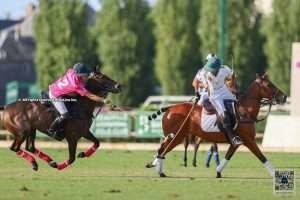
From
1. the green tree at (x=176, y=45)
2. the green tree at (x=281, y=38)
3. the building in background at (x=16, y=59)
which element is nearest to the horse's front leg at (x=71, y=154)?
the green tree at (x=281, y=38)

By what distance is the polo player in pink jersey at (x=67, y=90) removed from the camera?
21.9m

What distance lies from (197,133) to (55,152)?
1038cm


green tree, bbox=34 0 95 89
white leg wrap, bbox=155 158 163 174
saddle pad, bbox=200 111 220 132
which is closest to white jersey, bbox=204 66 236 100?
saddle pad, bbox=200 111 220 132

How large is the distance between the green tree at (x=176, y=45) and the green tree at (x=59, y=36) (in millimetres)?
4319

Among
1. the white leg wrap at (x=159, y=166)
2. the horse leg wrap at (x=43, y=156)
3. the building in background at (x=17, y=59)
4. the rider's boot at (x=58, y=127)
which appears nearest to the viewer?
the white leg wrap at (x=159, y=166)

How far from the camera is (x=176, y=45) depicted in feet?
203

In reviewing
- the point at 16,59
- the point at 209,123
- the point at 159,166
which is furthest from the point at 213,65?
the point at 16,59

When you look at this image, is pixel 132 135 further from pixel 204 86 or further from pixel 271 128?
pixel 204 86

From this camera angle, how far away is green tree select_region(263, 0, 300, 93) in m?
57.8

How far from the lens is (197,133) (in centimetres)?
2133

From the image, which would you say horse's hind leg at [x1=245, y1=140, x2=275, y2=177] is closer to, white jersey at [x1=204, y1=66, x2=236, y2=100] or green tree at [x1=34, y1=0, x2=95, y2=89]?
white jersey at [x1=204, y1=66, x2=236, y2=100]

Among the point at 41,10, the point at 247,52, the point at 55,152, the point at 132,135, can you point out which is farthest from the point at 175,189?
the point at 41,10

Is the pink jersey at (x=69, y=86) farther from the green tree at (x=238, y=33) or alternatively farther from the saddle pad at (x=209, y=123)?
the green tree at (x=238, y=33)

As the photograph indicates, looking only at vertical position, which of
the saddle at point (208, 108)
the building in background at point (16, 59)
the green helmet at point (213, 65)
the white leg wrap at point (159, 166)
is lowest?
the building in background at point (16, 59)
